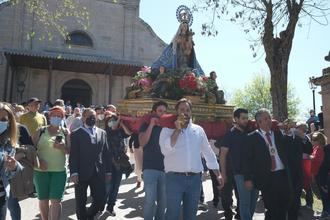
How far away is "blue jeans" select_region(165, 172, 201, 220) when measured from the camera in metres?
4.21

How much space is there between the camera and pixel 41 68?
25750 mm

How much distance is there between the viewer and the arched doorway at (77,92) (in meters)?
27.2

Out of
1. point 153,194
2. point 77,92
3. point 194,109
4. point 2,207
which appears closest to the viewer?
point 2,207

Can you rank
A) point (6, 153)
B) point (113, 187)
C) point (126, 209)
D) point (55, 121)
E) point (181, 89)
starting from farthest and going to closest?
point (181, 89) → point (126, 209) → point (113, 187) → point (55, 121) → point (6, 153)

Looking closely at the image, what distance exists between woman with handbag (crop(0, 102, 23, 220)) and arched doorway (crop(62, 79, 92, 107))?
23.8 meters

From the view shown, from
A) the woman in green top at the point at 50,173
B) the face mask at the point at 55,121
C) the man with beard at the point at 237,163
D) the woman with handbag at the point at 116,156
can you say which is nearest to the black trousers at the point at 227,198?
the man with beard at the point at 237,163

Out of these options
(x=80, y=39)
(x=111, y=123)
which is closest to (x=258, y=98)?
(x=80, y=39)

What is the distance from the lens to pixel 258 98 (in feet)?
171

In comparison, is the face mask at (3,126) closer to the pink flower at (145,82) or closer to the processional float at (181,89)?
the processional float at (181,89)

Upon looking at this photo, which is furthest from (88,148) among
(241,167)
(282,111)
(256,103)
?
(256,103)

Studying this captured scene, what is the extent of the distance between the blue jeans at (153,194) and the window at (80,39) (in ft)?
78.8

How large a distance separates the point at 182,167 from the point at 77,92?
963 inches

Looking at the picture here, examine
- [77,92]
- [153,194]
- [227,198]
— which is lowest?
[227,198]

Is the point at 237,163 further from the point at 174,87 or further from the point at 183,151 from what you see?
the point at 174,87
